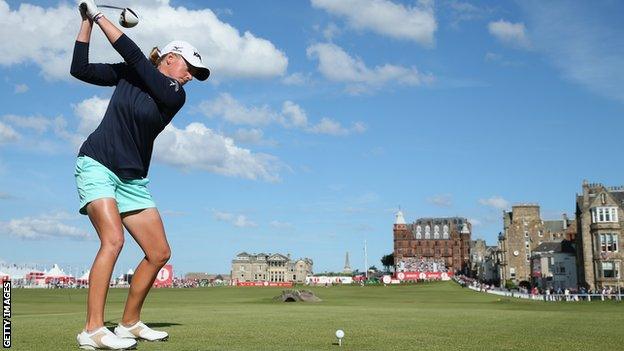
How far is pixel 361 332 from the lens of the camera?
9836mm

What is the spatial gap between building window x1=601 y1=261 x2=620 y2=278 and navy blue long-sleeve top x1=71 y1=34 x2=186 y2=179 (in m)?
90.0

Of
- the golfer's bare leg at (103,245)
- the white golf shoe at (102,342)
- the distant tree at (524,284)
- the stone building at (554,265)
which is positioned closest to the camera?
the white golf shoe at (102,342)

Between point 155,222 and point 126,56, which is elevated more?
point 126,56

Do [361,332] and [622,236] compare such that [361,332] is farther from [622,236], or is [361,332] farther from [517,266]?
[517,266]

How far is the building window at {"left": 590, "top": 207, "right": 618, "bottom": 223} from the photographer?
86.8 meters

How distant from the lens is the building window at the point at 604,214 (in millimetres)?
86812

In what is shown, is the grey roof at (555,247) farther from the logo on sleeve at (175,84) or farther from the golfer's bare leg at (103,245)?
the golfer's bare leg at (103,245)

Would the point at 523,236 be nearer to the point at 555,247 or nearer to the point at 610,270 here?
the point at 555,247

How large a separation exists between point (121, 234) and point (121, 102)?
1.48 metres

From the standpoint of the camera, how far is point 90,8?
6.96 metres

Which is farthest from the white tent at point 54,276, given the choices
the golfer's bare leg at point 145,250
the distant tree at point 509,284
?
the golfer's bare leg at point 145,250

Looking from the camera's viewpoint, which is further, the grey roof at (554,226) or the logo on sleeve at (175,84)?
the grey roof at (554,226)

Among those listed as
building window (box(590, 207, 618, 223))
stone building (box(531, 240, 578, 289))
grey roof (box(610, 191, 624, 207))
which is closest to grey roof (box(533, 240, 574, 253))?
stone building (box(531, 240, 578, 289))

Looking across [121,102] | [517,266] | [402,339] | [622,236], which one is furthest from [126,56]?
[517,266]
